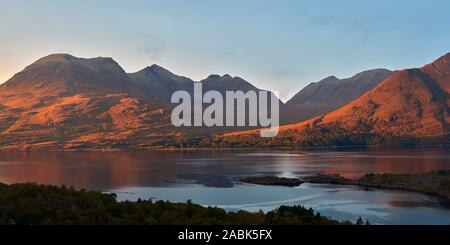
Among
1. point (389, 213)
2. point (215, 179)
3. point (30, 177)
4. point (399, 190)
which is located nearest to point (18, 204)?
point (389, 213)

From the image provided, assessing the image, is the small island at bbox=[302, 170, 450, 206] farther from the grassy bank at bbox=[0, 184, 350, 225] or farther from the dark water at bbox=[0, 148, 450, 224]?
the grassy bank at bbox=[0, 184, 350, 225]

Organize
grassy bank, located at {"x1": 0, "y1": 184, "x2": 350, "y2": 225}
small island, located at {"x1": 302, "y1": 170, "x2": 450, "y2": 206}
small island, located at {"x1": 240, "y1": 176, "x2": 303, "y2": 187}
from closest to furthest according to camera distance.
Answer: grassy bank, located at {"x1": 0, "y1": 184, "x2": 350, "y2": 225}
small island, located at {"x1": 302, "y1": 170, "x2": 450, "y2": 206}
small island, located at {"x1": 240, "y1": 176, "x2": 303, "y2": 187}

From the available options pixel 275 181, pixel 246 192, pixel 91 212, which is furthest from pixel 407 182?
pixel 91 212

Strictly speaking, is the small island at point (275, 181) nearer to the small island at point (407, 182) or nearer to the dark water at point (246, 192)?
the dark water at point (246, 192)

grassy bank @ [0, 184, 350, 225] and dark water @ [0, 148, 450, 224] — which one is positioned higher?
grassy bank @ [0, 184, 350, 225]

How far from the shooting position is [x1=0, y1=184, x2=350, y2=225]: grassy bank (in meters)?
37.1

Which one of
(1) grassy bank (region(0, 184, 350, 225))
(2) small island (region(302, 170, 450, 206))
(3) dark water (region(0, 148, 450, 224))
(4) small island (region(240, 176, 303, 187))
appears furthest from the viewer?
(4) small island (region(240, 176, 303, 187))

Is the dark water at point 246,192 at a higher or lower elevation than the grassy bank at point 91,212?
lower

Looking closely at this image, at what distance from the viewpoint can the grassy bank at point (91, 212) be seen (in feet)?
122

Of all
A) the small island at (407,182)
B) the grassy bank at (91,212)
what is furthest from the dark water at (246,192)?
the grassy bank at (91,212)

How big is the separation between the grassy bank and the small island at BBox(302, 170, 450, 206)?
206 ft

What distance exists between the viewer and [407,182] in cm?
11250

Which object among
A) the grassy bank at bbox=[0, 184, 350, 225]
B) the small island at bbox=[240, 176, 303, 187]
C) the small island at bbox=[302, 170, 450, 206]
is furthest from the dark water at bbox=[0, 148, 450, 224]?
the grassy bank at bbox=[0, 184, 350, 225]

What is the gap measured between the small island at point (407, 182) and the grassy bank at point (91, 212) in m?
62.7
